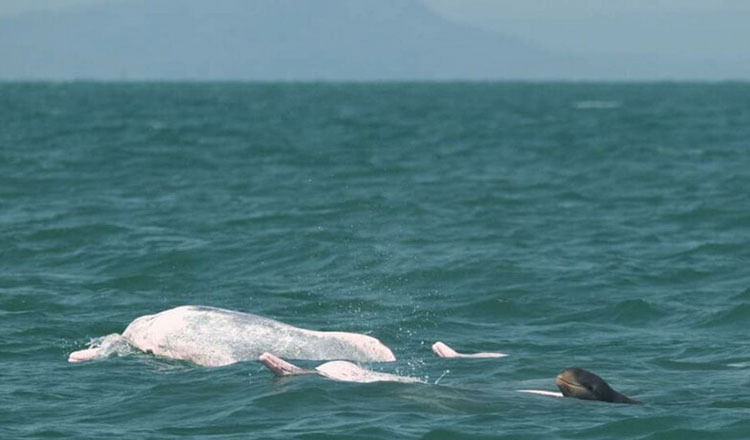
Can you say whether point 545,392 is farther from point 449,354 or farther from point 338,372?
point 449,354

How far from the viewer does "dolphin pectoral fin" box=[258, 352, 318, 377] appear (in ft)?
49.0

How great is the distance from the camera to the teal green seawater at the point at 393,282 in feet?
45.0

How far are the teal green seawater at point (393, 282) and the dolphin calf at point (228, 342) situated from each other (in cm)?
26

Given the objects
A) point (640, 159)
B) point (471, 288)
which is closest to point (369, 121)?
point (640, 159)

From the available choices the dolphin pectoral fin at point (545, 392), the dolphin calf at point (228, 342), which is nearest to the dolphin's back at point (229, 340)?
the dolphin calf at point (228, 342)

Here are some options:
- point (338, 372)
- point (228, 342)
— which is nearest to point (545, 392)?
point (338, 372)

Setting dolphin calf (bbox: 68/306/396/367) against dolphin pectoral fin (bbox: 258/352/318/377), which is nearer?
dolphin pectoral fin (bbox: 258/352/318/377)

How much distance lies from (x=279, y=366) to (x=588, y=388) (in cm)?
317

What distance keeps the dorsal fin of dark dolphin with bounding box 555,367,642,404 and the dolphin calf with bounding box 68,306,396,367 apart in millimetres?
3009

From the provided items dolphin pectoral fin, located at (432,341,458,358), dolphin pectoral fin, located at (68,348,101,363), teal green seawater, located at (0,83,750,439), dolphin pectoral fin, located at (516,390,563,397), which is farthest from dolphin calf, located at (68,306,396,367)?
dolphin pectoral fin, located at (516,390,563,397)

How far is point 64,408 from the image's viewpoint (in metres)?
14.0

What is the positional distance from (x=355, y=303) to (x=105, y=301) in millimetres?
3532

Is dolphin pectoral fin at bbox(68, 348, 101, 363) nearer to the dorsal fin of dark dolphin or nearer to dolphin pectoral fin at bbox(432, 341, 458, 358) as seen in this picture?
dolphin pectoral fin at bbox(432, 341, 458, 358)

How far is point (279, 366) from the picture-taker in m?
15.0
